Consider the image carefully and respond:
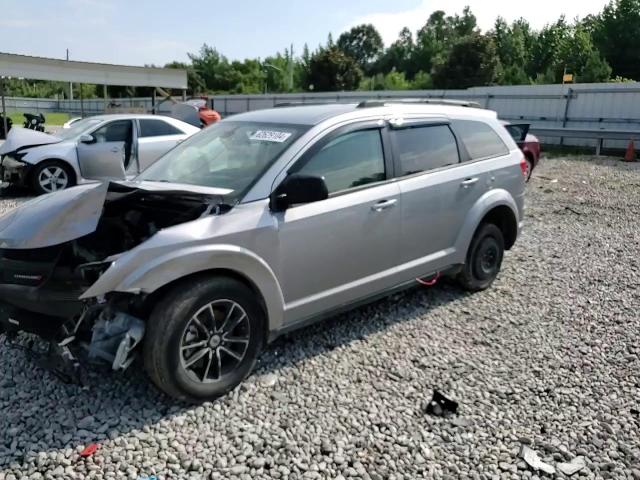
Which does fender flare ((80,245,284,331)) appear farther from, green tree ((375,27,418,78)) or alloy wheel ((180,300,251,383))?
green tree ((375,27,418,78))

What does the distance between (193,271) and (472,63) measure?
45091 mm

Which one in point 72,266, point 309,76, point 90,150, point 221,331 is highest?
point 309,76

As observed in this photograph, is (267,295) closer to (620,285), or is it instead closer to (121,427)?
(121,427)

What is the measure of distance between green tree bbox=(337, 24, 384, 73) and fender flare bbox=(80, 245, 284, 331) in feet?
298

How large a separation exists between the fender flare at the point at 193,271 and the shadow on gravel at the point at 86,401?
2.15 feet

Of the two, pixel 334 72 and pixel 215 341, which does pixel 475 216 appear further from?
pixel 334 72

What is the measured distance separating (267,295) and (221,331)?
38cm

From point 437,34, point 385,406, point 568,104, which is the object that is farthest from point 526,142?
point 437,34

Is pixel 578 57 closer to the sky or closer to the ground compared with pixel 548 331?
closer to the sky

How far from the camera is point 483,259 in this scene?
5.37m

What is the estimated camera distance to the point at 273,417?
10.8ft

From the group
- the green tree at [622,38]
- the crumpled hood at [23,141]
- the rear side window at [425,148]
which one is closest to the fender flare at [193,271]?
the rear side window at [425,148]

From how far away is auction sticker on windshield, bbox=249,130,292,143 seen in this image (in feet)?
12.8

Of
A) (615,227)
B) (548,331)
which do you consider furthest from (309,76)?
(548,331)
